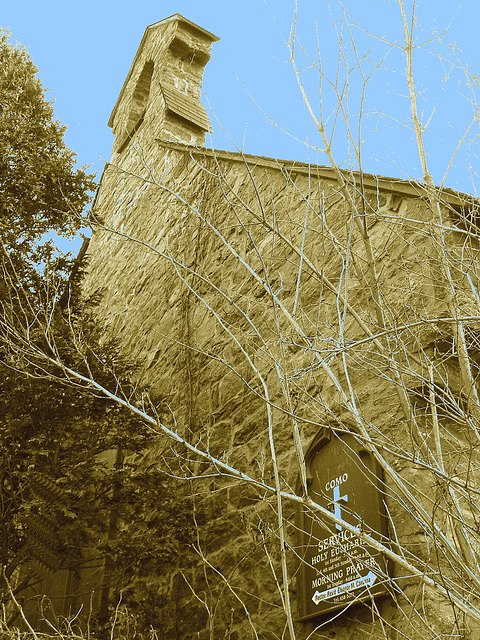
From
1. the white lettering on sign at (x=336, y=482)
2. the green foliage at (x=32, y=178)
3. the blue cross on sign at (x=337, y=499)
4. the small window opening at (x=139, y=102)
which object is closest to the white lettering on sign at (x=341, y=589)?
the blue cross on sign at (x=337, y=499)

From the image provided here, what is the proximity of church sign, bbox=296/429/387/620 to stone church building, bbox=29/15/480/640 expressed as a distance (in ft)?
0.05

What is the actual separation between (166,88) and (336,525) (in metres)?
8.53

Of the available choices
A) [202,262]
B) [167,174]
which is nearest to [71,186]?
[202,262]

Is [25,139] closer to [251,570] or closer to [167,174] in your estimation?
[167,174]

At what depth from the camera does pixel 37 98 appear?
25.7ft

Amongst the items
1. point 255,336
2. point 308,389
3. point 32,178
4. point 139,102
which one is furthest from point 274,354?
point 139,102

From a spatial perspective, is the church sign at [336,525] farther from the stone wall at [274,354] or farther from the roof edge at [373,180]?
the roof edge at [373,180]

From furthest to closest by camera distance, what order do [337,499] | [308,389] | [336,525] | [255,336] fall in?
[255,336] → [308,389] → [337,499] → [336,525]

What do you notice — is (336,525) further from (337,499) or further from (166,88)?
(166,88)

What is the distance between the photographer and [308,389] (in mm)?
5562

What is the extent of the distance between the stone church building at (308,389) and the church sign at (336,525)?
0.05 ft

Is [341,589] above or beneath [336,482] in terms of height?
beneath

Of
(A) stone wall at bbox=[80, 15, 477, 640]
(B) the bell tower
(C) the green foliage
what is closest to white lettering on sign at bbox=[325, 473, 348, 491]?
(A) stone wall at bbox=[80, 15, 477, 640]

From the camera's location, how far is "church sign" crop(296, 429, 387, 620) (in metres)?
4.39
